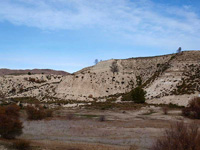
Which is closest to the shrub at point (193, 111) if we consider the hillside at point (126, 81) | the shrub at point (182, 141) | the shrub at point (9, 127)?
the hillside at point (126, 81)

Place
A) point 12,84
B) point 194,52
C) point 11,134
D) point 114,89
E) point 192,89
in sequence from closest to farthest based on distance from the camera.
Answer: point 11,134
point 192,89
point 114,89
point 194,52
point 12,84

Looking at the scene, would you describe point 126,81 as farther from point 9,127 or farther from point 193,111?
point 9,127

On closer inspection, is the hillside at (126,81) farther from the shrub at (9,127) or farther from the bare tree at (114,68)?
the shrub at (9,127)

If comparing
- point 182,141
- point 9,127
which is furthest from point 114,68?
point 182,141

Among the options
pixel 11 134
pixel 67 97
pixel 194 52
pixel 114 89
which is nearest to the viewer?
pixel 11 134

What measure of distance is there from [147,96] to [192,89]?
1002 cm

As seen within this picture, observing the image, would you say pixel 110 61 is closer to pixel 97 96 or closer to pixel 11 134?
pixel 97 96

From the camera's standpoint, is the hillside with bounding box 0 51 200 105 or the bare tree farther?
the bare tree

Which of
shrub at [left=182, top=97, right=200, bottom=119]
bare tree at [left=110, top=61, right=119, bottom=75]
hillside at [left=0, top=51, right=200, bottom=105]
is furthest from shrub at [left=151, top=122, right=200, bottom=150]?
bare tree at [left=110, top=61, right=119, bottom=75]

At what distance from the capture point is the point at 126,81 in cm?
7056

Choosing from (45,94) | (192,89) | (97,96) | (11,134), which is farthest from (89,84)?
(11,134)

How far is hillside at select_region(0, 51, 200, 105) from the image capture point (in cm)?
5159

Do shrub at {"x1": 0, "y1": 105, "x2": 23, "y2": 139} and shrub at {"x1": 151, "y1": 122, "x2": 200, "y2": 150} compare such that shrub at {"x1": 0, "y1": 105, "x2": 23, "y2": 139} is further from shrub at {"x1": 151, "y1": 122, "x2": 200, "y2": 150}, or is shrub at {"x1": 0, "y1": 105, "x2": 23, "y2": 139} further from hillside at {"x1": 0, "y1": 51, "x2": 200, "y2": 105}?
hillside at {"x1": 0, "y1": 51, "x2": 200, "y2": 105}

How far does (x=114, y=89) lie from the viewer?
222 feet
